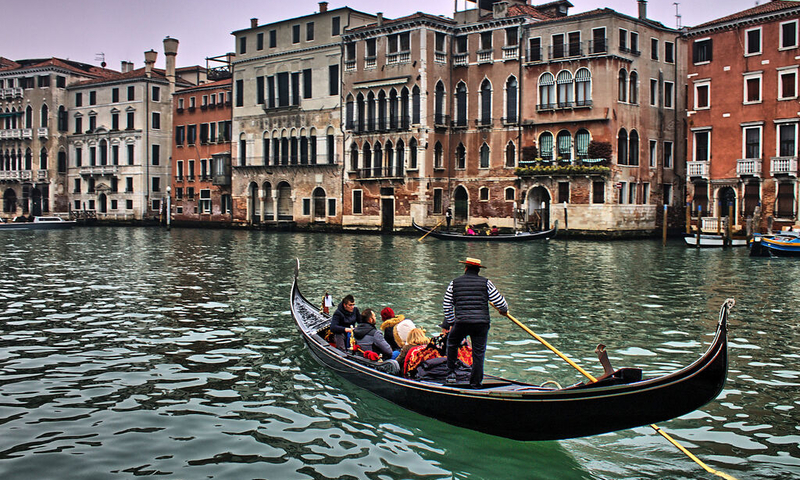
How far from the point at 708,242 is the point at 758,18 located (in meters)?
8.27

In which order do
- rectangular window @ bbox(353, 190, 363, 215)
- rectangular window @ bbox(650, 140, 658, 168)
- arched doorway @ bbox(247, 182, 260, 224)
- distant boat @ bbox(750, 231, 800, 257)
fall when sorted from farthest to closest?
arched doorway @ bbox(247, 182, 260, 224) < rectangular window @ bbox(353, 190, 363, 215) < rectangular window @ bbox(650, 140, 658, 168) < distant boat @ bbox(750, 231, 800, 257)

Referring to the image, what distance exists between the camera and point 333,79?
37.4 metres

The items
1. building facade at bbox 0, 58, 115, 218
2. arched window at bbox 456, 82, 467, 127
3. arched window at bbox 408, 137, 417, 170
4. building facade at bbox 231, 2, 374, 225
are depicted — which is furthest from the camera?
building facade at bbox 0, 58, 115, 218

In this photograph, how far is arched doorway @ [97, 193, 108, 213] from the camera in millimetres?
47531

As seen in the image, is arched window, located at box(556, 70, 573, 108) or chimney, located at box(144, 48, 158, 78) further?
chimney, located at box(144, 48, 158, 78)

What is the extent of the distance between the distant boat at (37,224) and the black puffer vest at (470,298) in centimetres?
3819

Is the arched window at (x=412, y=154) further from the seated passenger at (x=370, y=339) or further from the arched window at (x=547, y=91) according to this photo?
the seated passenger at (x=370, y=339)

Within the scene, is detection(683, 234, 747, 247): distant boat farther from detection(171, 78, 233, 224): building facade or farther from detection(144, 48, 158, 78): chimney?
detection(144, 48, 158, 78): chimney

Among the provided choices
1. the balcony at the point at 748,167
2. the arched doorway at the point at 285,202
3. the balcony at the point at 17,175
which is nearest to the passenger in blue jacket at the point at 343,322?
the balcony at the point at 748,167

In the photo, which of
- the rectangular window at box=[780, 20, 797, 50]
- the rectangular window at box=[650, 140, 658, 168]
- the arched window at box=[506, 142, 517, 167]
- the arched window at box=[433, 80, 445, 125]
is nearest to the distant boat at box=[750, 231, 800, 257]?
the rectangular window at box=[780, 20, 797, 50]

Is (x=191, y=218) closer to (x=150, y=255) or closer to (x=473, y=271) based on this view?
(x=150, y=255)

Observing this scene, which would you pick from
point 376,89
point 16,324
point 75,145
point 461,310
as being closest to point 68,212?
point 75,145

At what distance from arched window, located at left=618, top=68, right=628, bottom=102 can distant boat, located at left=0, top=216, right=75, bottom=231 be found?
1116 inches

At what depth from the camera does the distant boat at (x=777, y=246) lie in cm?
2158
